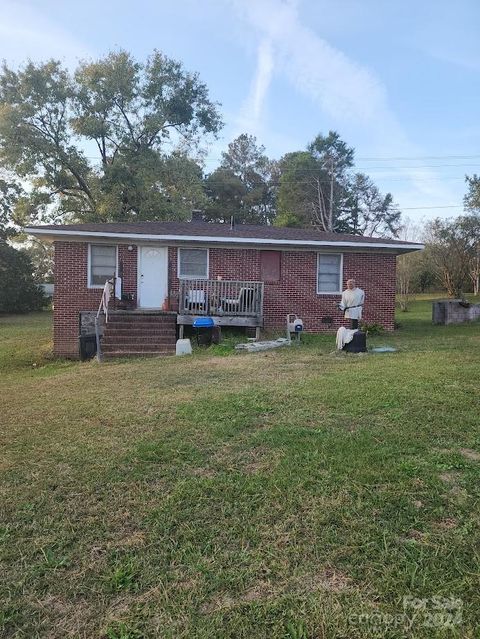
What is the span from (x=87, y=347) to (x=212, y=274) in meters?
3.99

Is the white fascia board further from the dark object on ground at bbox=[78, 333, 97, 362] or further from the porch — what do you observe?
the dark object on ground at bbox=[78, 333, 97, 362]

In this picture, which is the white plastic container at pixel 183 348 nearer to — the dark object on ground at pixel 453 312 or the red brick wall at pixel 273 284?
the red brick wall at pixel 273 284

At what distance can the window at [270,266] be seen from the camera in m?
13.1

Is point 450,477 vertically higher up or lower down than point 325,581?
higher up

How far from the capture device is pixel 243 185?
1726 inches

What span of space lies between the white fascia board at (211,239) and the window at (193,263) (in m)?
0.49

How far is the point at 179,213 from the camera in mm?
23922

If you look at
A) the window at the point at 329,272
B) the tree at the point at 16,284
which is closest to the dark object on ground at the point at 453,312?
the window at the point at 329,272

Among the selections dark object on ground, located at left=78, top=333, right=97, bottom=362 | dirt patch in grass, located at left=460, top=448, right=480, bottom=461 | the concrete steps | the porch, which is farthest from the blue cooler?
dirt patch in grass, located at left=460, top=448, right=480, bottom=461

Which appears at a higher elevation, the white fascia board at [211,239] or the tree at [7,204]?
the tree at [7,204]

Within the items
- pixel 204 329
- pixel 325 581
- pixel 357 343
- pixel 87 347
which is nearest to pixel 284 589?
pixel 325 581

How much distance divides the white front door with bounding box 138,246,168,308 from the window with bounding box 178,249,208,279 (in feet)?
1.43

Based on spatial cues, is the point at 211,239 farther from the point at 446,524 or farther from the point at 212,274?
the point at 446,524

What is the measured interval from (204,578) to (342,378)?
4384 millimetres
